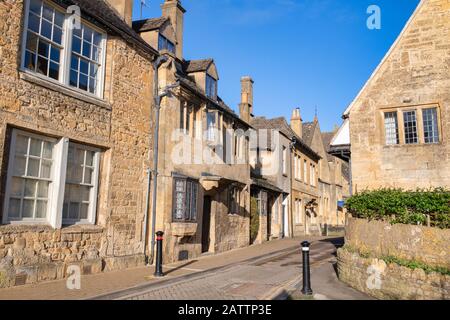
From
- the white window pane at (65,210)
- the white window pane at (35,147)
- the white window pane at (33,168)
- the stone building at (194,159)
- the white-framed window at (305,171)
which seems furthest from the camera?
the white-framed window at (305,171)

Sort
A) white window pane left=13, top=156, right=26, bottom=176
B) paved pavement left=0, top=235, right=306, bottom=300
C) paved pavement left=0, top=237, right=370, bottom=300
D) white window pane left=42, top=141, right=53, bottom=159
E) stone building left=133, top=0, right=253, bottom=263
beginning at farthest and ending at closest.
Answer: stone building left=133, top=0, right=253, bottom=263, white window pane left=42, top=141, right=53, bottom=159, white window pane left=13, top=156, right=26, bottom=176, paved pavement left=0, top=237, right=370, bottom=300, paved pavement left=0, top=235, right=306, bottom=300

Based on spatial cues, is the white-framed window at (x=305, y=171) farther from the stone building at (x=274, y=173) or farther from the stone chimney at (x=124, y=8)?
the stone chimney at (x=124, y=8)

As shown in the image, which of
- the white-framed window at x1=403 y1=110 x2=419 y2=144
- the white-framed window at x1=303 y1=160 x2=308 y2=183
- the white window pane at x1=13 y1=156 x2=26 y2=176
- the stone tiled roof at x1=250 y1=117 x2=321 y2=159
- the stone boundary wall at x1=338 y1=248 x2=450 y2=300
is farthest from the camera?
the white-framed window at x1=303 y1=160 x2=308 y2=183

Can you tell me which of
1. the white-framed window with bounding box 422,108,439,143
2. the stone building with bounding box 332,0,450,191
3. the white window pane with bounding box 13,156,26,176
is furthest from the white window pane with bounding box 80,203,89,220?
the white-framed window with bounding box 422,108,439,143

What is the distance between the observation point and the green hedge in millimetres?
8586

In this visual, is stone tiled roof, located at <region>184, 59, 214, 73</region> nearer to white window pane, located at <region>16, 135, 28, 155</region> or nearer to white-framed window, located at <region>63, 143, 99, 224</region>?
white-framed window, located at <region>63, 143, 99, 224</region>

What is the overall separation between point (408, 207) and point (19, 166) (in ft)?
29.6

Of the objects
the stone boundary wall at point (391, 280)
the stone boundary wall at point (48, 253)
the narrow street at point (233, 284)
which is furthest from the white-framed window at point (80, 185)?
the stone boundary wall at point (391, 280)

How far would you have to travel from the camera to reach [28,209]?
8781 mm

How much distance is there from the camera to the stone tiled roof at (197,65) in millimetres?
17447

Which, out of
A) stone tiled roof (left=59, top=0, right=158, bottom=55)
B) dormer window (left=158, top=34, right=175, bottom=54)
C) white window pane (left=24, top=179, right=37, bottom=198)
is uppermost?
dormer window (left=158, top=34, right=175, bottom=54)

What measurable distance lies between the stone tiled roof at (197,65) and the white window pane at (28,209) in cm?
1042

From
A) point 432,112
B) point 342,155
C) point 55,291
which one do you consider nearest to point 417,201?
point 432,112

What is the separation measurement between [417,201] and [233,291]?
15.6 feet
